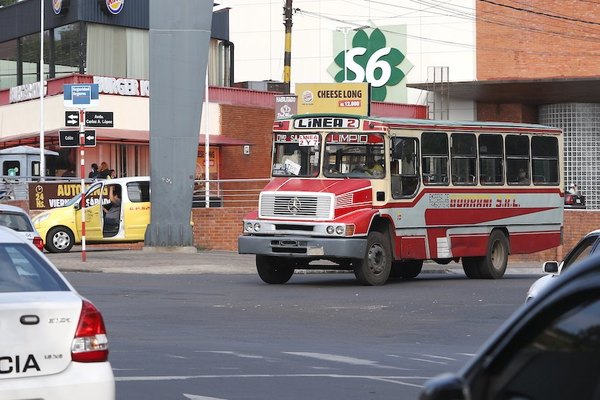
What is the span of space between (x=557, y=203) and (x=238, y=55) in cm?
4336

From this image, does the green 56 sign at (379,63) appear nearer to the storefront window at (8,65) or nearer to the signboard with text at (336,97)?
the storefront window at (8,65)

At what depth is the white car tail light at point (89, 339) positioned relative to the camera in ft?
25.0

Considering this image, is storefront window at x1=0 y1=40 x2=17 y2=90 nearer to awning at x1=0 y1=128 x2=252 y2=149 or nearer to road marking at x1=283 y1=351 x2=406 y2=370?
awning at x1=0 y1=128 x2=252 y2=149

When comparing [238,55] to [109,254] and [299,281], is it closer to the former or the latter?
[109,254]

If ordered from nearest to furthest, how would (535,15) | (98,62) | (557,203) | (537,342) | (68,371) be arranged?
(537,342) → (68,371) → (557,203) → (98,62) → (535,15)

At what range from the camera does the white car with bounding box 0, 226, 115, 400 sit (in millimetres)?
7379

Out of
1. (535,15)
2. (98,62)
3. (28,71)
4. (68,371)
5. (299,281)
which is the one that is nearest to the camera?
(68,371)

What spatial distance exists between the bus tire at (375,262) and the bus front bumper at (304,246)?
34 cm

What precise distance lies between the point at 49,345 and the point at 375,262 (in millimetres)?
16355

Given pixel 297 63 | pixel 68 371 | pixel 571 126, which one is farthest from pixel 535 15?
pixel 68 371

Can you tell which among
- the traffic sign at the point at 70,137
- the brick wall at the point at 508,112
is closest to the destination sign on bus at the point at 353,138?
the traffic sign at the point at 70,137

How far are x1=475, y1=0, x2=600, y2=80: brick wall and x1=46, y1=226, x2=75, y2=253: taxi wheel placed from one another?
29164mm

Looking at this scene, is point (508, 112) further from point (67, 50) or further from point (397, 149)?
point (397, 149)

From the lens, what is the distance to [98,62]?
166 feet
